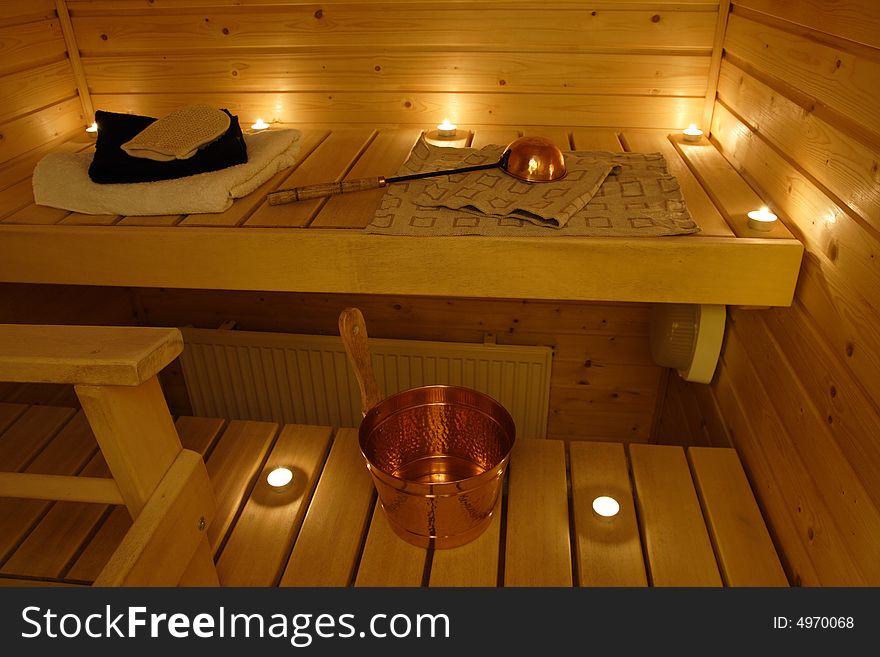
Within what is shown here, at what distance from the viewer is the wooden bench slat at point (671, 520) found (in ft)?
4.35

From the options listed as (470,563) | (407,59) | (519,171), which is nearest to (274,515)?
(470,563)

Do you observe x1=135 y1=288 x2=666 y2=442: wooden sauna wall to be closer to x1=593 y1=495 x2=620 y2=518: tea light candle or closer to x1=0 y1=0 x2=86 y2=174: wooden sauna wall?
x1=0 y1=0 x2=86 y2=174: wooden sauna wall

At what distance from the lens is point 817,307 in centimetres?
126

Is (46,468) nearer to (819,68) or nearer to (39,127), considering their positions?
(39,127)

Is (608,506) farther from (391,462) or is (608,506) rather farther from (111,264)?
(111,264)

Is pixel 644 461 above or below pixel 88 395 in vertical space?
below

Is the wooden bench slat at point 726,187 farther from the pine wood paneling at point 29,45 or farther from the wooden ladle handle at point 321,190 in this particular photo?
the pine wood paneling at point 29,45

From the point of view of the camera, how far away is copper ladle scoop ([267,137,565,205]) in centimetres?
156

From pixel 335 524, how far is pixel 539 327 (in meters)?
1.10

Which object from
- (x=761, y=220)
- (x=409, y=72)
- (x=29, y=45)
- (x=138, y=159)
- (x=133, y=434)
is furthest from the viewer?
(x=409, y=72)

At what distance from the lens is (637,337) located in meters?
2.25

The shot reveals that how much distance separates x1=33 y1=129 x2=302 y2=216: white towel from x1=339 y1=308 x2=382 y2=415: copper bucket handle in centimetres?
42

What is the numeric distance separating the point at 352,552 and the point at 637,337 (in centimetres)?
129

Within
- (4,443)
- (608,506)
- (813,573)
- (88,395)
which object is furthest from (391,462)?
(4,443)
